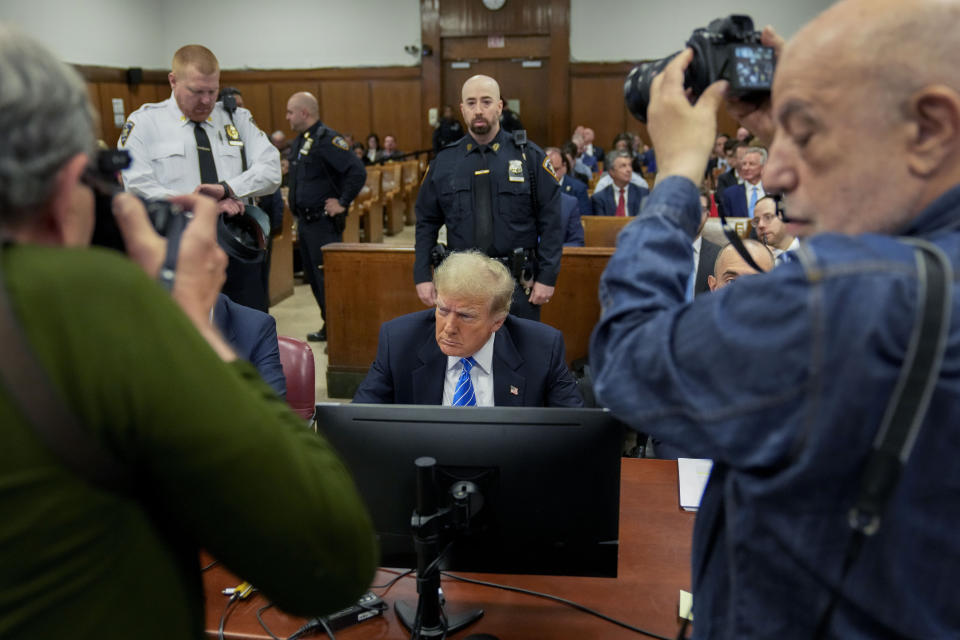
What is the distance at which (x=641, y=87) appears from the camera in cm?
101

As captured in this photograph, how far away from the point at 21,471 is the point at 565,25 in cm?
1307

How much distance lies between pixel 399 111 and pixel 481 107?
33.4ft

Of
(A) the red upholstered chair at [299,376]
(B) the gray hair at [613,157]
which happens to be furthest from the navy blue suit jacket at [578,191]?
(A) the red upholstered chair at [299,376]

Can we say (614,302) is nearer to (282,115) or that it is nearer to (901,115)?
(901,115)

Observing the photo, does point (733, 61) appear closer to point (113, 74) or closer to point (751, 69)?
point (751, 69)

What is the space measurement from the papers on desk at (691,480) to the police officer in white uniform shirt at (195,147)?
7.44 ft

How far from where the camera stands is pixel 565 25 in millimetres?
12594

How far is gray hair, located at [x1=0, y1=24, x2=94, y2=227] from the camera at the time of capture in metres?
0.59

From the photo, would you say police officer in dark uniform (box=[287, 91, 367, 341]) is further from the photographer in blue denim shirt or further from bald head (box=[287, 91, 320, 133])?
the photographer in blue denim shirt

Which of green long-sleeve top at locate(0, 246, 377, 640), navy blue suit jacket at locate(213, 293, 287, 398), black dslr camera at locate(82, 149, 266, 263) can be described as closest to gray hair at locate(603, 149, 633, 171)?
navy blue suit jacket at locate(213, 293, 287, 398)

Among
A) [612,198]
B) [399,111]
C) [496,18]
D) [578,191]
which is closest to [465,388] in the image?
[612,198]

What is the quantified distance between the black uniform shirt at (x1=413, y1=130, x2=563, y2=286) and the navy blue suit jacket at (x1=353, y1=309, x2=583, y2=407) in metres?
1.54

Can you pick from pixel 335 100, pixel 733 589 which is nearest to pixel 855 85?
pixel 733 589

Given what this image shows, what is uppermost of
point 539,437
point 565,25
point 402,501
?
point 565,25
